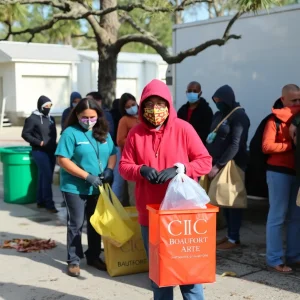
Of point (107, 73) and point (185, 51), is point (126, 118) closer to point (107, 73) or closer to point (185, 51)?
point (185, 51)

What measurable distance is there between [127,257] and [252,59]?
3466 mm

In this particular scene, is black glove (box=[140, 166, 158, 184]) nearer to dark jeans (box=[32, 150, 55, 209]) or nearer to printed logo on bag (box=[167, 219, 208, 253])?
printed logo on bag (box=[167, 219, 208, 253])

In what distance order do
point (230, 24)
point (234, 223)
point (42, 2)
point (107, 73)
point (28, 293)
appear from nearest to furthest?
point (28, 293), point (234, 223), point (230, 24), point (42, 2), point (107, 73)

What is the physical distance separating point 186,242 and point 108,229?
65.1 inches

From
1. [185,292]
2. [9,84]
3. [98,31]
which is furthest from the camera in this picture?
[9,84]

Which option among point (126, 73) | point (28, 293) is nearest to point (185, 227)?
point (28, 293)

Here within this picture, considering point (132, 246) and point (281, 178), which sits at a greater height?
point (281, 178)

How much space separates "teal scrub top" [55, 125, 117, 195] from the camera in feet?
17.1

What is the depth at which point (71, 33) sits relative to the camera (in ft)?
40.4

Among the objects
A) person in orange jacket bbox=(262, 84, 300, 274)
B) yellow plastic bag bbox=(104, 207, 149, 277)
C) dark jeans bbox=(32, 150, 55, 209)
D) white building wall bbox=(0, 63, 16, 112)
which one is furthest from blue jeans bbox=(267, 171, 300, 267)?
white building wall bbox=(0, 63, 16, 112)

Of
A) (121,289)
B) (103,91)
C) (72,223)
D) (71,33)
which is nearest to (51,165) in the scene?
(103,91)

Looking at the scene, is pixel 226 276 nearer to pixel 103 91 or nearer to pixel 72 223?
A: pixel 72 223

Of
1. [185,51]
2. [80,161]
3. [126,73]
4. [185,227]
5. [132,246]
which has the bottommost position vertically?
[132,246]

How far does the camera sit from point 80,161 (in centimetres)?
525
